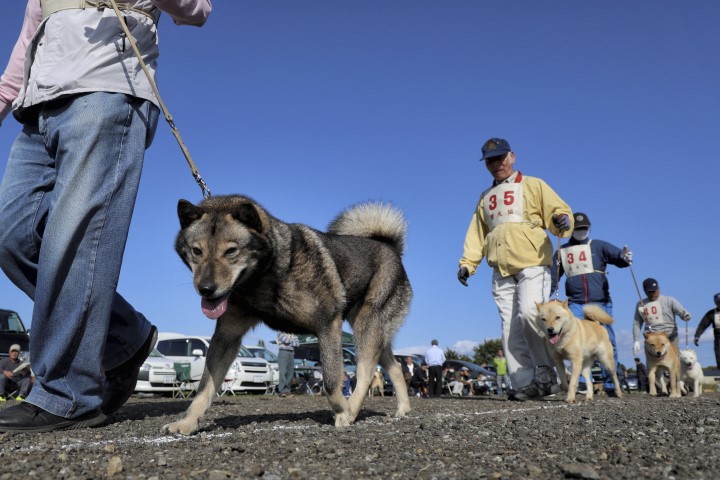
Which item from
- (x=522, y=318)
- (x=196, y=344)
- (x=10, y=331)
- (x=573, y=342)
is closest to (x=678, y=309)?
(x=573, y=342)

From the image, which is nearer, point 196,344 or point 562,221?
point 562,221

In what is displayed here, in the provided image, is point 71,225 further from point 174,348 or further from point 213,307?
point 174,348

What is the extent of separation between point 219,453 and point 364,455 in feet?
2.05

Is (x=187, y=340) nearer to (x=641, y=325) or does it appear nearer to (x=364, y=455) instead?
(x=641, y=325)

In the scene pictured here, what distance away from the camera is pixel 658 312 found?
13.2 m

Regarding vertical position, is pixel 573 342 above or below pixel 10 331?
below

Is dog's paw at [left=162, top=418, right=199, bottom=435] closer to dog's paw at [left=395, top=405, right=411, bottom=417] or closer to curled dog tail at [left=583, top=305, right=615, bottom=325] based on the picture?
dog's paw at [left=395, top=405, right=411, bottom=417]

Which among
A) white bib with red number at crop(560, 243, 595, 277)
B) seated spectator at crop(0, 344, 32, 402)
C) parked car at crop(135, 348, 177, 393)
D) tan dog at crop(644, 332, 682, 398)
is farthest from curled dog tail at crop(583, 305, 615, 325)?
parked car at crop(135, 348, 177, 393)

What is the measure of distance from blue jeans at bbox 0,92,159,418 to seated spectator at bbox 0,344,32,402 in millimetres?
12453

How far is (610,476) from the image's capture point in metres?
2.20

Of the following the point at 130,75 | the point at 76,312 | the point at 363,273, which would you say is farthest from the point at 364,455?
the point at 130,75

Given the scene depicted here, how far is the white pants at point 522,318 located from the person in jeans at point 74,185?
510 centimetres

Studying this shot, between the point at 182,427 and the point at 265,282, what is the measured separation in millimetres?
916

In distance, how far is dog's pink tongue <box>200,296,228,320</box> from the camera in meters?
3.41
